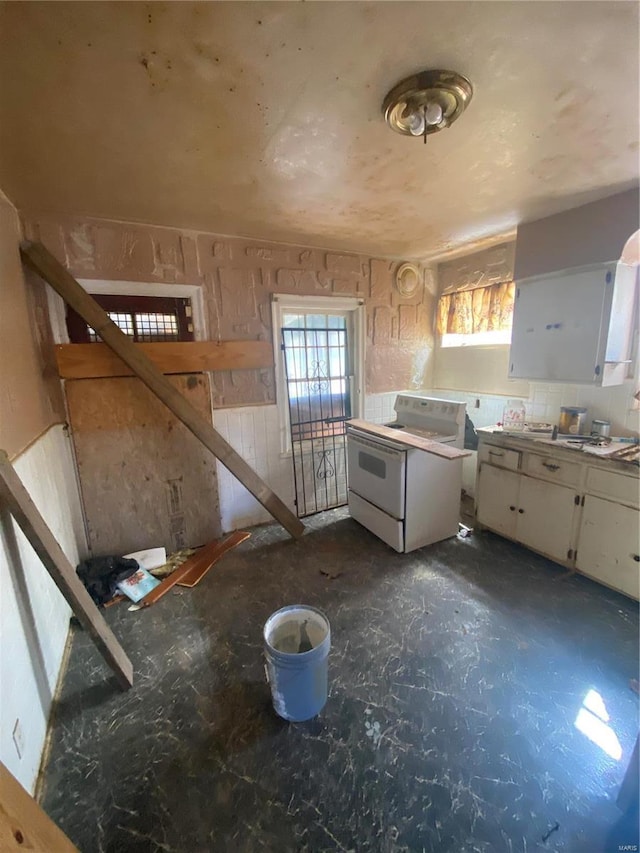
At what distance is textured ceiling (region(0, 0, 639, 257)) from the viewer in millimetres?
1021

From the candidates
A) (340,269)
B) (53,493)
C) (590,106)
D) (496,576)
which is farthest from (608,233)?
(53,493)

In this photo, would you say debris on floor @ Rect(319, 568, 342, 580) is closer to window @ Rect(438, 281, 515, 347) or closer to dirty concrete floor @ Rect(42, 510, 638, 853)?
dirty concrete floor @ Rect(42, 510, 638, 853)

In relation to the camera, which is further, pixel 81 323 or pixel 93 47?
pixel 81 323

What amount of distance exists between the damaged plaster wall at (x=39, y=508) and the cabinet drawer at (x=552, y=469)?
10.3ft

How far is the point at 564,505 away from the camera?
246 cm

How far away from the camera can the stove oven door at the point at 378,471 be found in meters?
2.70

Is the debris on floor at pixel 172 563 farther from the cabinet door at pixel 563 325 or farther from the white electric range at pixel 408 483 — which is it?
the cabinet door at pixel 563 325

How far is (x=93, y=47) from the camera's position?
107 centimetres

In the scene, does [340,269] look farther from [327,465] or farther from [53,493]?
[53,493]

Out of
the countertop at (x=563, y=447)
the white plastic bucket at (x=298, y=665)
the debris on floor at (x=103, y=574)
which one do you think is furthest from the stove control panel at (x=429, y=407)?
the debris on floor at (x=103, y=574)

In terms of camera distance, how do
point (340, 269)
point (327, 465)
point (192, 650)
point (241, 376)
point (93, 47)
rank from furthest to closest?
point (327, 465)
point (340, 269)
point (241, 376)
point (192, 650)
point (93, 47)

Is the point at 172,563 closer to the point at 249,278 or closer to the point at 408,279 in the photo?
the point at 249,278

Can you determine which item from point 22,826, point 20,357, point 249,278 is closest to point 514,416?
point 249,278

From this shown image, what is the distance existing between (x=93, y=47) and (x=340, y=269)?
2.53 metres
